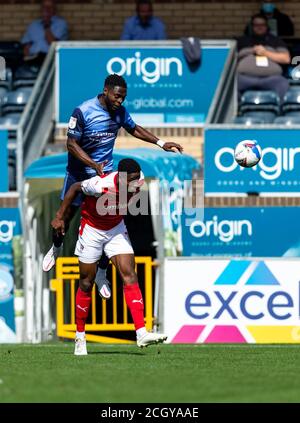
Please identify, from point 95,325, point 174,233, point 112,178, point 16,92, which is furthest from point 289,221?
point 112,178

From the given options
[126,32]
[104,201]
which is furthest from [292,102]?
[104,201]

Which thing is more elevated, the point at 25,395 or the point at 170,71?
the point at 170,71

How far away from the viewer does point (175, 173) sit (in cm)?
1930

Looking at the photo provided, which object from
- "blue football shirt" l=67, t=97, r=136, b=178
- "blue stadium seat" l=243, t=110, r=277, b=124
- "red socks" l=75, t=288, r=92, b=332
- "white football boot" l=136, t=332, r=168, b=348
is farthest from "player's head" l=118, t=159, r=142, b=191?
"blue stadium seat" l=243, t=110, r=277, b=124

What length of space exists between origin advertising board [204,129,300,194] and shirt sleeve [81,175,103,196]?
5.96 metres

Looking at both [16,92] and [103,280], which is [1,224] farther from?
[103,280]

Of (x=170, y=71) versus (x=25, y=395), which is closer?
(x=25, y=395)

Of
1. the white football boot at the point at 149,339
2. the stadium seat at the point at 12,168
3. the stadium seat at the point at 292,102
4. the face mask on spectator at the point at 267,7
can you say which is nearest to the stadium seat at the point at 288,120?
the stadium seat at the point at 292,102

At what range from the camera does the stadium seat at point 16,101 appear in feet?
70.9

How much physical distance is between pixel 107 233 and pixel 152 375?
276cm

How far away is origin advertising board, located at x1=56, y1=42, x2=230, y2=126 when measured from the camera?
68.2ft

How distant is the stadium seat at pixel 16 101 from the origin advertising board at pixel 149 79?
0.94 m

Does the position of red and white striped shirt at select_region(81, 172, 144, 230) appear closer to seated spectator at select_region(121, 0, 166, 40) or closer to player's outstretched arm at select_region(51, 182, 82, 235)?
player's outstretched arm at select_region(51, 182, 82, 235)

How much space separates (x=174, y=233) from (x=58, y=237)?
482 cm
